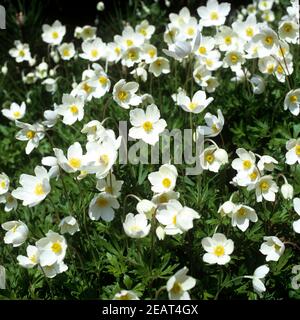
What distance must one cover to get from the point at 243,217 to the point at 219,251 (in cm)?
23

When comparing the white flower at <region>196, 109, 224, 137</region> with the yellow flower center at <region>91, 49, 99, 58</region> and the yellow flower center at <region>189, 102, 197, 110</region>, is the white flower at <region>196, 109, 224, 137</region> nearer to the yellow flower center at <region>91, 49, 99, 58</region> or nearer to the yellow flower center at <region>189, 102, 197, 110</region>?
the yellow flower center at <region>189, 102, 197, 110</region>

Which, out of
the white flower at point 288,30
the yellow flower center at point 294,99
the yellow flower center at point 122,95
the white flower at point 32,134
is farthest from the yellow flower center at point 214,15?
the white flower at point 32,134

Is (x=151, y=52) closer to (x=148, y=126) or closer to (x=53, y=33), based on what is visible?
(x=148, y=126)

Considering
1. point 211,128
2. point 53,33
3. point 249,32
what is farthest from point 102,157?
point 53,33

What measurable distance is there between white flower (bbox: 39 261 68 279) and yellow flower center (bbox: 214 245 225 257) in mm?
743

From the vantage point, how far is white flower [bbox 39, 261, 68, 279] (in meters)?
2.56

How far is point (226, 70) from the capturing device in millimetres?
4496

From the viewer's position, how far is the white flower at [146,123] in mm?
2941

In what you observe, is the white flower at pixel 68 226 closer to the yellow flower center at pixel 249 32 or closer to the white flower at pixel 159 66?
the white flower at pixel 159 66

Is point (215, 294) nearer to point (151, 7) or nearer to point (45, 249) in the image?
point (45, 249)

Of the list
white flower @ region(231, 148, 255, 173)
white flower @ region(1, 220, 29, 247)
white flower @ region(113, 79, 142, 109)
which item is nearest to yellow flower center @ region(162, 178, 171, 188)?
white flower @ region(231, 148, 255, 173)

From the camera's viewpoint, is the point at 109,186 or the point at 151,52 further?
the point at 151,52

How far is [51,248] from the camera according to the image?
8.33 feet
